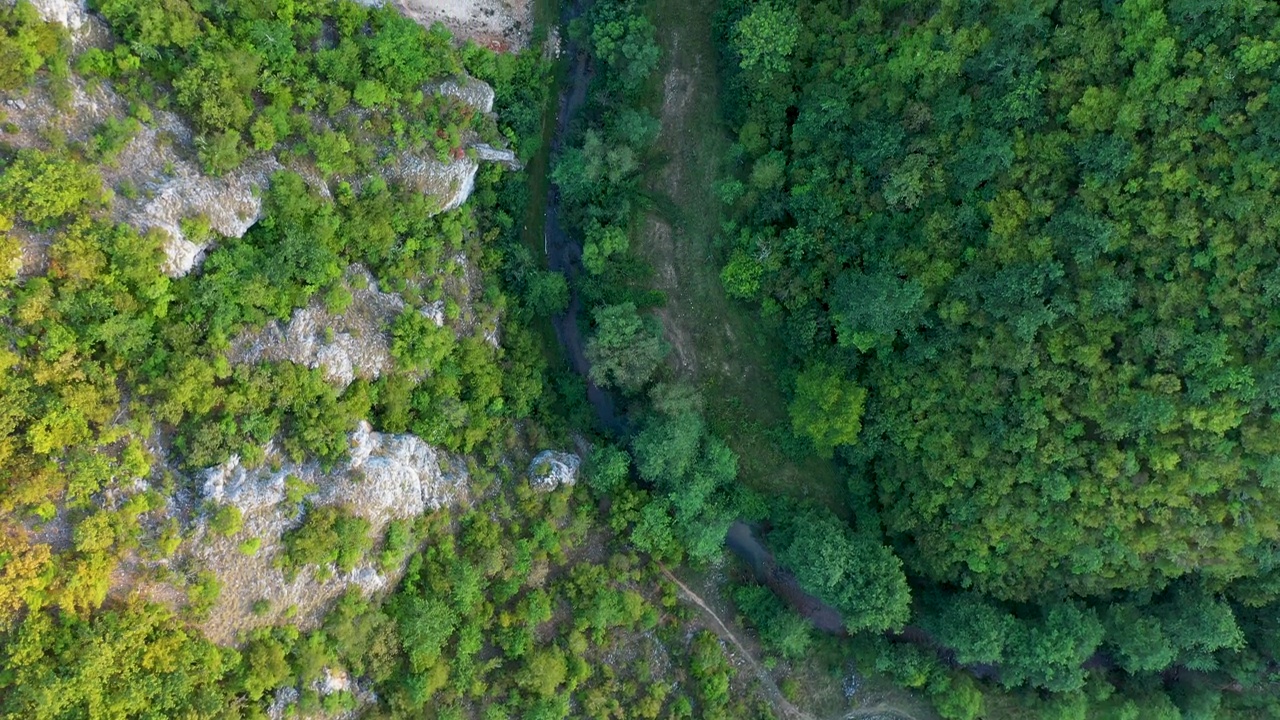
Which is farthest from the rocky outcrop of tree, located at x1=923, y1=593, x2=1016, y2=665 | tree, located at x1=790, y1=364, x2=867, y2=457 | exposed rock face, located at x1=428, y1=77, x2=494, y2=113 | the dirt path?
tree, located at x1=923, y1=593, x2=1016, y2=665

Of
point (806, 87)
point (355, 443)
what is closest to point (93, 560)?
point (355, 443)

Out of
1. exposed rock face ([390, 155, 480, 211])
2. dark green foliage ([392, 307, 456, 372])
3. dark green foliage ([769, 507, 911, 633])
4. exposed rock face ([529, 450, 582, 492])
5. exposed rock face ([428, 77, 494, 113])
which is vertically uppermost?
exposed rock face ([428, 77, 494, 113])

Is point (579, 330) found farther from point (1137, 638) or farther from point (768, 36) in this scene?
point (1137, 638)

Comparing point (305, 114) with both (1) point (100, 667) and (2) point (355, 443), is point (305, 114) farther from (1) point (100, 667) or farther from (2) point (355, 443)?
(1) point (100, 667)

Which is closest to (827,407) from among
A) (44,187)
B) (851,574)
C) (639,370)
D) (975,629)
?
(851,574)

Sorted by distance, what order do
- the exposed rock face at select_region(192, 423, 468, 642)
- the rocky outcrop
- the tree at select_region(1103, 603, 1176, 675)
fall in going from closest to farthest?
1. the exposed rock face at select_region(192, 423, 468, 642)
2. the rocky outcrop
3. the tree at select_region(1103, 603, 1176, 675)

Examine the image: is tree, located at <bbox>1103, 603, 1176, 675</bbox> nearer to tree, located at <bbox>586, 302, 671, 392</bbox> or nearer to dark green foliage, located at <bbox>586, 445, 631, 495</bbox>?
dark green foliage, located at <bbox>586, 445, 631, 495</bbox>

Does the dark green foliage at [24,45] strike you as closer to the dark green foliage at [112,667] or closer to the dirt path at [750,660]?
the dark green foliage at [112,667]

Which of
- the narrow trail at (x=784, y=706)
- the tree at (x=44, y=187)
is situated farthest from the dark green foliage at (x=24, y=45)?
the narrow trail at (x=784, y=706)
